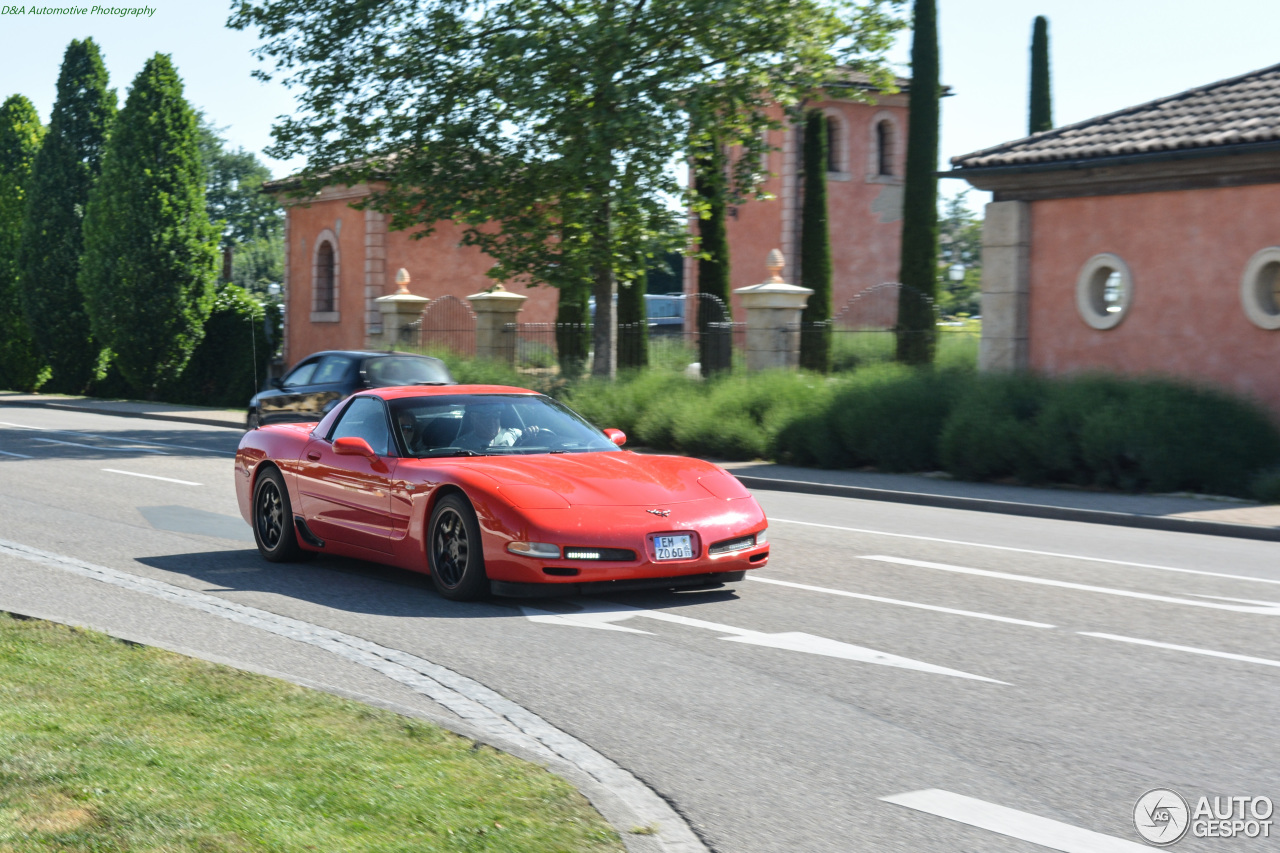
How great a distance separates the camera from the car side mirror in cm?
946

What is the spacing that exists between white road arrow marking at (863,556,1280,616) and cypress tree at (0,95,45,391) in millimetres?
40467

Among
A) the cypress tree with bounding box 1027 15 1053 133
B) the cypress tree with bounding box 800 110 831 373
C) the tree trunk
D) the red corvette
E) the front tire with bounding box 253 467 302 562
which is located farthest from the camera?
Result: the cypress tree with bounding box 1027 15 1053 133

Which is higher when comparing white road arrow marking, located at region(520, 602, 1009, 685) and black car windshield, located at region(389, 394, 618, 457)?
black car windshield, located at region(389, 394, 618, 457)

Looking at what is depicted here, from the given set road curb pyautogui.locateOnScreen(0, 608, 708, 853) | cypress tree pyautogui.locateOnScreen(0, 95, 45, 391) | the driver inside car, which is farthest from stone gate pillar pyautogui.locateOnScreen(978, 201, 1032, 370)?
cypress tree pyautogui.locateOnScreen(0, 95, 45, 391)

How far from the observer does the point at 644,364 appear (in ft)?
93.6

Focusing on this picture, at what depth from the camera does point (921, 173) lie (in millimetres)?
33281

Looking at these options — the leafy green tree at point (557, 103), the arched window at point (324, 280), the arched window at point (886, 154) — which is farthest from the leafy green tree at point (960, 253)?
the leafy green tree at point (557, 103)

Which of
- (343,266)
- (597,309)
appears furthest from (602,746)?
(343,266)

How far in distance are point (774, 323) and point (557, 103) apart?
521 centimetres

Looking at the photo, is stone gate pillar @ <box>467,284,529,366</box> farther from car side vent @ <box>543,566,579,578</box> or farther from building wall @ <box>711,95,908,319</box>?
car side vent @ <box>543,566,579,578</box>

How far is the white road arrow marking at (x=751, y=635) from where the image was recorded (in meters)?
7.06

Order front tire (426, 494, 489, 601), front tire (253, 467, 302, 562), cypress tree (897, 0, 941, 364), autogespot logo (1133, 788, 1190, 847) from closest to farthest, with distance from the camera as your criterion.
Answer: autogespot logo (1133, 788, 1190, 847), front tire (426, 494, 489, 601), front tire (253, 467, 302, 562), cypress tree (897, 0, 941, 364)

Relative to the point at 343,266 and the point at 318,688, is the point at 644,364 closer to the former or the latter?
the point at 343,266

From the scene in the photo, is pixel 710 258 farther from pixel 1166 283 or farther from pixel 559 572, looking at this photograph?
pixel 559 572
